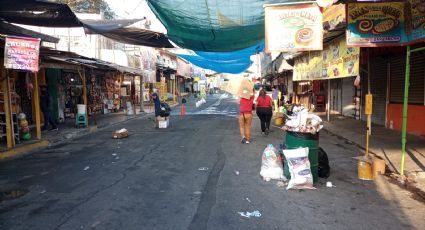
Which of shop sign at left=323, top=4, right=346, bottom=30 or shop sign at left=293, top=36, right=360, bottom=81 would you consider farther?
shop sign at left=293, top=36, right=360, bottom=81

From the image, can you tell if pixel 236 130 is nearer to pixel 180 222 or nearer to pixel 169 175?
pixel 169 175

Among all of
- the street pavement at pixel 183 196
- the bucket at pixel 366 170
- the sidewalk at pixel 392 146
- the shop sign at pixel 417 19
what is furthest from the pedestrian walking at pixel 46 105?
the shop sign at pixel 417 19

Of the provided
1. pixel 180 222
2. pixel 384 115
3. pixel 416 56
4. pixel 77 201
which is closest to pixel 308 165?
pixel 180 222

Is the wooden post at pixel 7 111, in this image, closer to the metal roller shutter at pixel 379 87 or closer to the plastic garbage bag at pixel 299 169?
the plastic garbage bag at pixel 299 169

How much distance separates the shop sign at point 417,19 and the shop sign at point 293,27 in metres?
1.77

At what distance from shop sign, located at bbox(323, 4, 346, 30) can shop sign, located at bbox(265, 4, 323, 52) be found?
3.35 m

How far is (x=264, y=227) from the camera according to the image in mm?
4672

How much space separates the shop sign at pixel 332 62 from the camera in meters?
11.7

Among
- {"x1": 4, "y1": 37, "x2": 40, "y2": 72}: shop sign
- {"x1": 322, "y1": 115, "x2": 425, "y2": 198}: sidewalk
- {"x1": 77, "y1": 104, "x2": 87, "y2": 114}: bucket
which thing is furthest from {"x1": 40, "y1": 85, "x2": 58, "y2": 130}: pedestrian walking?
{"x1": 322, "y1": 115, "x2": 425, "y2": 198}: sidewalk

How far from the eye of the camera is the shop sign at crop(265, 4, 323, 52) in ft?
20.8

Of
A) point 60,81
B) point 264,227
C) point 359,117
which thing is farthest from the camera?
point 60,81

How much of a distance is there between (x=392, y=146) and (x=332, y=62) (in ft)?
16.2

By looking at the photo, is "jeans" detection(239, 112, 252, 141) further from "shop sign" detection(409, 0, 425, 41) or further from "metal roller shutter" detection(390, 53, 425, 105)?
"metal roller shutter" detection(390, 53, 425, 105)

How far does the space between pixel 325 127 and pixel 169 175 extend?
34.9 feet
